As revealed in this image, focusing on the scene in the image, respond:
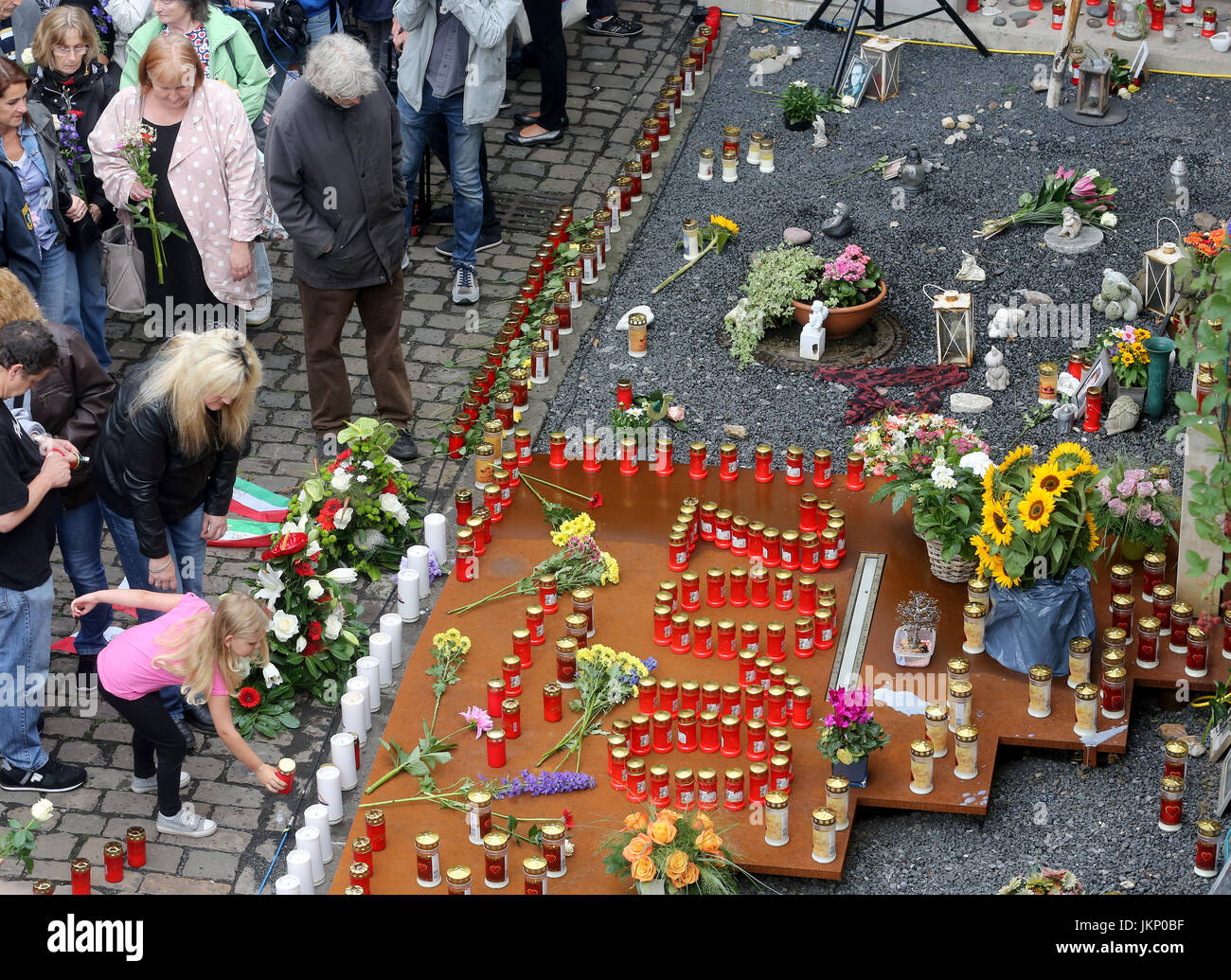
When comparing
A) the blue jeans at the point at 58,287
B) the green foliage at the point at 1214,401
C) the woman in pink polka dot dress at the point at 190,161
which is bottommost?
the blue jeans at the point at 58,287

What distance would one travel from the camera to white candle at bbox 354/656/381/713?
783cm

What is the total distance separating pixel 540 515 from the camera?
8.96 m

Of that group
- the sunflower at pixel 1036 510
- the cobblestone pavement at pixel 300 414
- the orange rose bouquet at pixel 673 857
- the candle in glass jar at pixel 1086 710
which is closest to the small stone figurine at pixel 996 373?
the sunflower at pixel 1036 510

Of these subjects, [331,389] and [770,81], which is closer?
[331,389]

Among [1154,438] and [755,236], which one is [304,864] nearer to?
[1154,438]

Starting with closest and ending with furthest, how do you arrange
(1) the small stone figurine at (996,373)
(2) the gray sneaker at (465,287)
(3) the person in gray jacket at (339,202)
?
(3) the person in gray jacket at (339,202) → (1) the small stone figurine at (996,373) → (2) the gray sneaker at (465,287)

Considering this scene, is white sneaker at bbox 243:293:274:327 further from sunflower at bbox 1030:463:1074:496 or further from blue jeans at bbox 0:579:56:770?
sunflower at bbox 1030:463:1074:496

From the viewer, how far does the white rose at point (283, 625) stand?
7.81 meters

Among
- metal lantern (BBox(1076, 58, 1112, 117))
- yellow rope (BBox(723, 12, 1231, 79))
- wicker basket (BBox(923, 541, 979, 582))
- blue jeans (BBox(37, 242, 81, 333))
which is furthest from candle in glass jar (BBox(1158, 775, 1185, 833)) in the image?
yellow rope (BBox(723, 12, 1231, 79))

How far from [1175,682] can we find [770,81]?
7.06 meters

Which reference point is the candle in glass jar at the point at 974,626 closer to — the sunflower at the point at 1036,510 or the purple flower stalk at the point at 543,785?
the sunflower at the point at 1036,510

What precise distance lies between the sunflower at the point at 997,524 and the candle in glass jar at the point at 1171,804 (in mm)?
1302

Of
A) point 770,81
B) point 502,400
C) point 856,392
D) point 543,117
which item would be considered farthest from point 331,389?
point 770,81

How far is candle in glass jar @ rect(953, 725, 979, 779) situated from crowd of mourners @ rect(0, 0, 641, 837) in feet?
9.41
